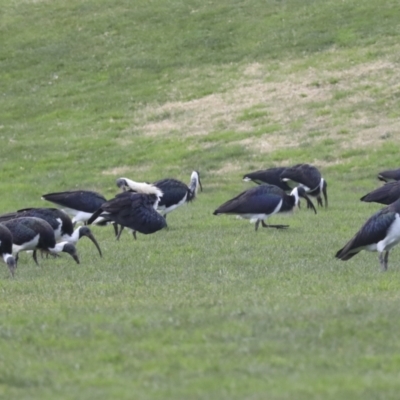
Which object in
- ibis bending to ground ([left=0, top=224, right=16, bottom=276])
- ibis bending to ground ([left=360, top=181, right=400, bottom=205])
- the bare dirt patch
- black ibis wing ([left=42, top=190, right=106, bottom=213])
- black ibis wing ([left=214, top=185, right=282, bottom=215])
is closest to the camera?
ibis bending to ground ([left=0, top=224, right=16, bottom=276])

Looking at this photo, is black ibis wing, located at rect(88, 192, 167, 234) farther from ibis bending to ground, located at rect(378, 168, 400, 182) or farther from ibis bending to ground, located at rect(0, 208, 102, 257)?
ibis bending to ground, located at rect(378, 168, 400, 182)

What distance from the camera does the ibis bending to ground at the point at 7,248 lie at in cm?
1683

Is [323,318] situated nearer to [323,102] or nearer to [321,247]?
[321,247]

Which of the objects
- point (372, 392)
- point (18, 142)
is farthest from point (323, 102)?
point (372, 392)

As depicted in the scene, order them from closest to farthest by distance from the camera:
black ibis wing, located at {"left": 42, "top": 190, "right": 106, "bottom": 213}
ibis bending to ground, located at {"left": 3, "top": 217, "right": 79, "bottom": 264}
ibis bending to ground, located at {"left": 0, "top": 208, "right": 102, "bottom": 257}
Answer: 1. ibis bending to ground, located at {"left": 3, "top": 217, "right": 79, "bottom": 264}
2. ibis bending to ground, located at {"left": 0, "top": 208, "right": 102, "bottom": 257}
3. black ibis wing, located at {"left": 42, "top": 190, "right": 106, "bottom": 213}

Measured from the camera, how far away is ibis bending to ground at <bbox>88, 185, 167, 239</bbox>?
69.7 feet

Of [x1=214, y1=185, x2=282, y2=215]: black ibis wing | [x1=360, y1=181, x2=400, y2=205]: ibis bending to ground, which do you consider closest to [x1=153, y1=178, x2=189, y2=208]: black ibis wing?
[x1=214, y1=185, x2=282, y2=215]: black ibis wing

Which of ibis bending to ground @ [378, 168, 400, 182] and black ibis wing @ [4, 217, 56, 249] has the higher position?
black ibis wing @ [4, 217, 56, 249]

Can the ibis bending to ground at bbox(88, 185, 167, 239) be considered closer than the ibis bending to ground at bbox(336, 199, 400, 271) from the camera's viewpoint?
No

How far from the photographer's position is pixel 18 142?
127ft

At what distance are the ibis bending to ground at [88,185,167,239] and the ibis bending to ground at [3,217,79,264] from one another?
2473mm

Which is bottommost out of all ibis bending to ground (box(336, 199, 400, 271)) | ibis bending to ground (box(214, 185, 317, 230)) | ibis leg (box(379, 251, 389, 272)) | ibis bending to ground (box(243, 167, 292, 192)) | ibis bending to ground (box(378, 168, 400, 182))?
ibis bending to ground (box(378, 168, 400, 182))

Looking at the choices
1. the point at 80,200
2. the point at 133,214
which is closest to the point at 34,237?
the point at 133,214

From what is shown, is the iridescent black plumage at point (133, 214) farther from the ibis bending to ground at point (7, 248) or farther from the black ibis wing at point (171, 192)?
the ibis bending to ground at point (7, 248)
